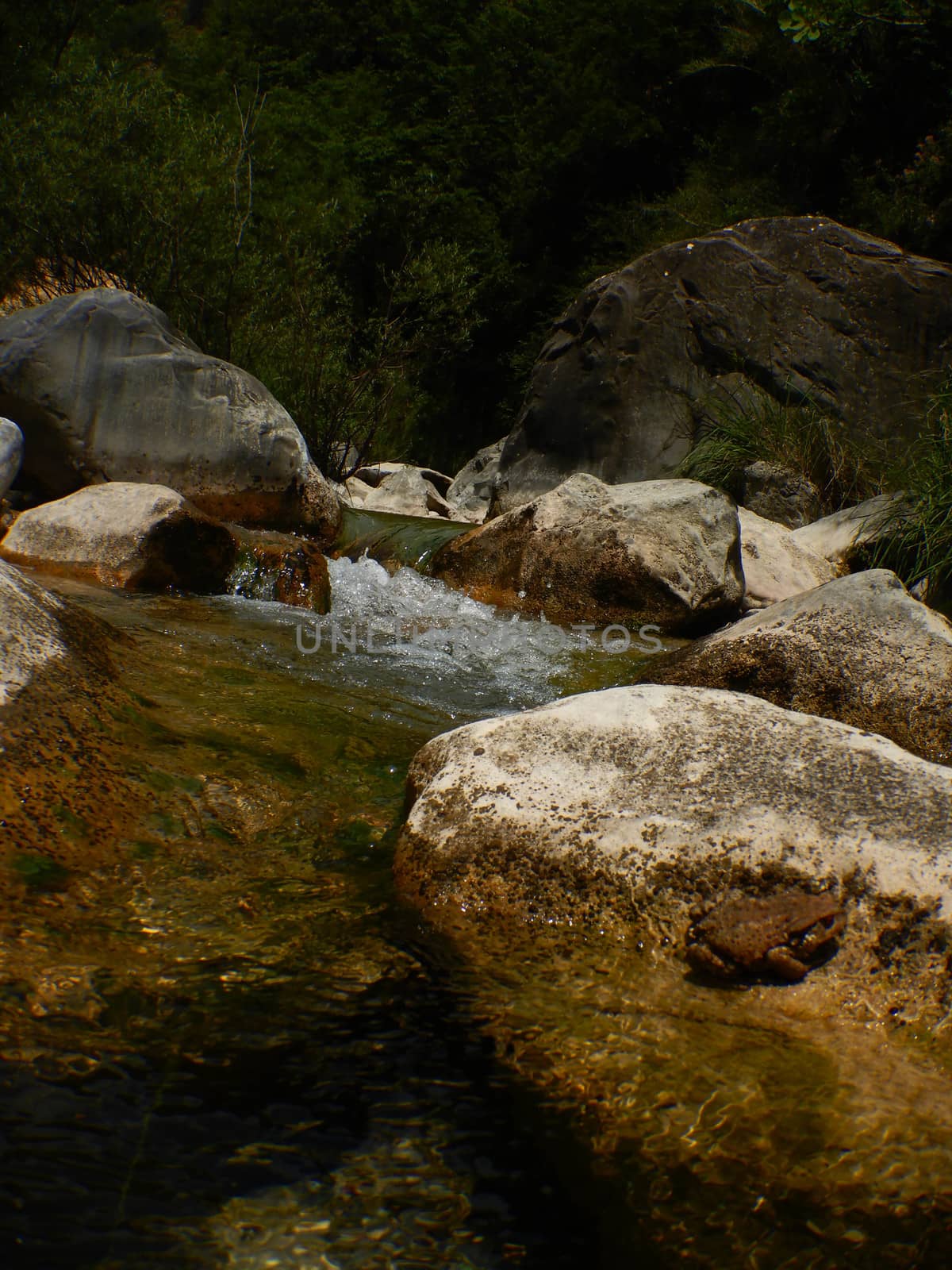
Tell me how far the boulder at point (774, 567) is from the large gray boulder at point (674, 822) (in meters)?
4.88

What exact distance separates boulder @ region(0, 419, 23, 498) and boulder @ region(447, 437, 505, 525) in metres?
6.69

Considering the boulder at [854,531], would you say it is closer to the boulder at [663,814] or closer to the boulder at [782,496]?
the boulder at [782,496]

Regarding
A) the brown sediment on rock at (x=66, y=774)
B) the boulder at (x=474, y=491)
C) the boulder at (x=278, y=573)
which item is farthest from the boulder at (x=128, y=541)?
the boulder at (x=474, y=491)

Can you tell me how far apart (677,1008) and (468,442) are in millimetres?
21033

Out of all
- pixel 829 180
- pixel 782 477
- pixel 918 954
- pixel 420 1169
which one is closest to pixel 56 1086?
pixel 420 1169

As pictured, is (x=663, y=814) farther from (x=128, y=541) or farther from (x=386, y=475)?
(x=386, y=475)

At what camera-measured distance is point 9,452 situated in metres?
7.29

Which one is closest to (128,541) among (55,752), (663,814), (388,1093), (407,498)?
(55,752)

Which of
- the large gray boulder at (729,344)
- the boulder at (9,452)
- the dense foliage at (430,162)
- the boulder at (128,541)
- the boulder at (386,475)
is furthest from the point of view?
the boulder at (386,475)

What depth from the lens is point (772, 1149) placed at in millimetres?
1838

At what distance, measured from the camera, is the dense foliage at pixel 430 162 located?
11.7 meters

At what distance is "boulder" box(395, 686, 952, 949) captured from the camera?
2.48 m

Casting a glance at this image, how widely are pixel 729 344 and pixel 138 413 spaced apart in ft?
22.4

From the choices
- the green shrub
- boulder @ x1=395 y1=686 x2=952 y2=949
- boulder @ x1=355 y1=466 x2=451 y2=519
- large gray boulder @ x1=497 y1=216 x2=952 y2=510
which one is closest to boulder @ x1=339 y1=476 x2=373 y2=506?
boulder @ x1=355 y1=466 x2=451 y2=519
